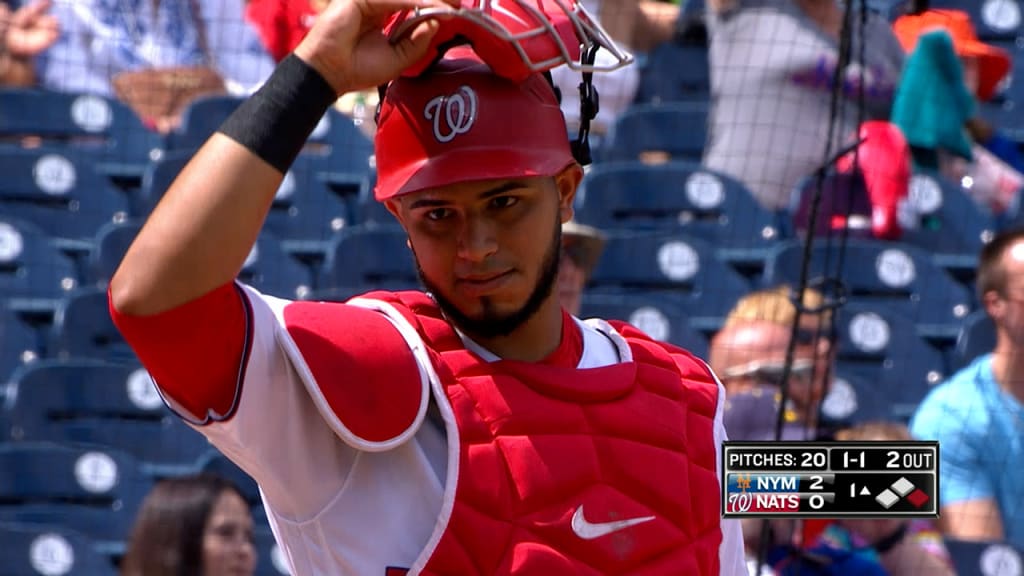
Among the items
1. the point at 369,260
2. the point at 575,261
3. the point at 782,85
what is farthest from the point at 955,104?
the point at 369,260

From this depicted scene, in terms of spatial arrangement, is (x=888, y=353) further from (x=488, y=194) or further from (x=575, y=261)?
(x=488, y=194)

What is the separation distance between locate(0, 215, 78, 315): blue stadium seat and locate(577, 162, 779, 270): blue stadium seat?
1.62 m

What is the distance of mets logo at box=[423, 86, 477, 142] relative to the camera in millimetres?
1578

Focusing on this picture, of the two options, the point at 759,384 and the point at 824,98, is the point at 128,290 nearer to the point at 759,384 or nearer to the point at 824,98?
the point at 759,384

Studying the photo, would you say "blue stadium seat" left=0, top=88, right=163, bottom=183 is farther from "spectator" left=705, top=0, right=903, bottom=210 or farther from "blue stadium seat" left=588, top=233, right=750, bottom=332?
"spectator" left=705, top=0, right=903, bottom=210

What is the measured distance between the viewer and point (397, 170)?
160 centimetres

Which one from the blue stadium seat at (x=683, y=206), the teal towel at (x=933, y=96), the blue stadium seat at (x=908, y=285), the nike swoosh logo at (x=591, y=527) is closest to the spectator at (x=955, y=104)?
the teal towel at (x=933, y=96)

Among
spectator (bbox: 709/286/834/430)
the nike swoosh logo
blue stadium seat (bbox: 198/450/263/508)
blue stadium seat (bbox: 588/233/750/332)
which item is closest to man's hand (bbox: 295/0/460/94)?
the nike swoosh logo

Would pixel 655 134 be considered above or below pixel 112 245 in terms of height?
above

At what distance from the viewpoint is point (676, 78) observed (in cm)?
543

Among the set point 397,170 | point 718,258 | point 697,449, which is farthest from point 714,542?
point 718,258

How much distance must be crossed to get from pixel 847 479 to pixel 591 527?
1.58 ft

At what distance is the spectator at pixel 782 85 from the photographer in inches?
181

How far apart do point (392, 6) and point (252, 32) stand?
3.86 meters
